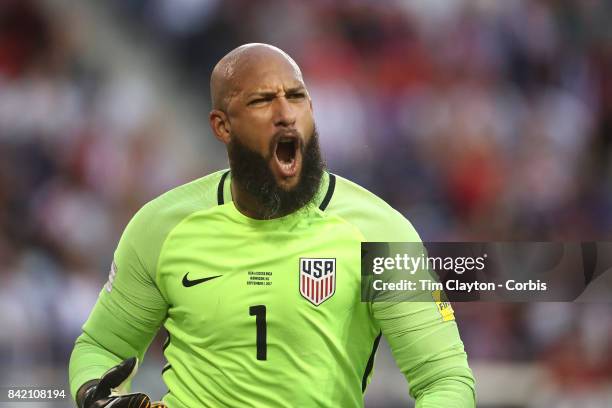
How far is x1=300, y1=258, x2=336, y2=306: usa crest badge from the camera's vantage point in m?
2.59

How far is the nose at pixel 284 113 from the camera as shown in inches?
101

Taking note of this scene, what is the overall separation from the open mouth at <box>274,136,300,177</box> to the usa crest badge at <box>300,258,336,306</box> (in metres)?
0.23

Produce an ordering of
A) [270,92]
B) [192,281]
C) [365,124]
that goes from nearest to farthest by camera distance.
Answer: [270,92], [192,281], [365,124]

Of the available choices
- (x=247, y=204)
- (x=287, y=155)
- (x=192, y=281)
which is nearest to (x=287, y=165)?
(x=287, y=155)

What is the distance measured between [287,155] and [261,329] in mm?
444

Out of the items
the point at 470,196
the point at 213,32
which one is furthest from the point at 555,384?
the point at 213,32

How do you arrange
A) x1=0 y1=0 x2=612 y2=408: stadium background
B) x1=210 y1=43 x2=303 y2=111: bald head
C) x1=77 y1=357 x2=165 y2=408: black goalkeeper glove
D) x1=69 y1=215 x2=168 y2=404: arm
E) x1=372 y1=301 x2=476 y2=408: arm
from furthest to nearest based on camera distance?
x1=0 y1=0 x2=612 y2=408: stadium background < x1=69 y1=215 x2=168 y2=404: arm < x1=210 y1=43 x2=303 y2=111: bald head < x1=372 y1=301 x2=476 y2=408: arm < x1=77 y1=357 x2=165 y2=408: black goalkeeper glove

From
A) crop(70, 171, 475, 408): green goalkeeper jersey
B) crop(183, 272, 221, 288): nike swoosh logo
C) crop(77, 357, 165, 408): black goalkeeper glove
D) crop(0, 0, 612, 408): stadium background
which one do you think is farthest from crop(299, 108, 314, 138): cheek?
crop(0, 0, 612, 408): stadium background

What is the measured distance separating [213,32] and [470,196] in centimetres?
171

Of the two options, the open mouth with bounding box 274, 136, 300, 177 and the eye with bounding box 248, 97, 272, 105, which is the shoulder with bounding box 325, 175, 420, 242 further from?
the eye with bounding box 248, 97, 272, 105

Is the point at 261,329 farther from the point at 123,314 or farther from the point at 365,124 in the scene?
the point at 365,124

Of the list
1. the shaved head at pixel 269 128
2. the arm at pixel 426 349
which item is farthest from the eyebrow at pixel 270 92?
the arm at pixel 426 349

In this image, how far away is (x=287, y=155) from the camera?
2.67 meters

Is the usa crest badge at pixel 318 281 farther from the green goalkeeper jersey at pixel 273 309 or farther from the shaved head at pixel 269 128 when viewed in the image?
the shaved head at pixel 269 128
